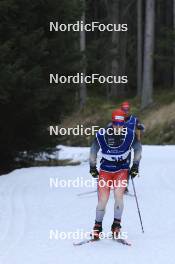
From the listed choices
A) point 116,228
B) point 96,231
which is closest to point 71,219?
point 96,231

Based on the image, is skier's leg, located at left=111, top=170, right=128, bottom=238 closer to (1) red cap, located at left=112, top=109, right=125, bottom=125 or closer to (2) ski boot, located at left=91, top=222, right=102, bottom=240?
(2) ski boot, located at left=91, top=222, right=102, bottom=240

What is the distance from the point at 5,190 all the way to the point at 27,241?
20.2ft

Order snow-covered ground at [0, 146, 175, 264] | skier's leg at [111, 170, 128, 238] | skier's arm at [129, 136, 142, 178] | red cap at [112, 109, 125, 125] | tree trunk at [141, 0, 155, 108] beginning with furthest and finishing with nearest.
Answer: tree trunk at [141, 0, 155, 108] → skier's arm at [129, 136, 142, 178] → skier's leg at [111, 170, 128, 238] → red cap at [112, 109, 125, 125] → snow-covered ground at [0, 146, 175, 264]

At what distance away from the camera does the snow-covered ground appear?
8.16m

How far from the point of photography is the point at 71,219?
1120 cm

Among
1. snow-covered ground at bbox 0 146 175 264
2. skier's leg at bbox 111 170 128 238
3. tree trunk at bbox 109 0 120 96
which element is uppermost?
tree trunk at bbox 109 0 120 96

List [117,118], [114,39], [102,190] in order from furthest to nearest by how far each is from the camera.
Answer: [114,39] → [102,190] → [117,118]

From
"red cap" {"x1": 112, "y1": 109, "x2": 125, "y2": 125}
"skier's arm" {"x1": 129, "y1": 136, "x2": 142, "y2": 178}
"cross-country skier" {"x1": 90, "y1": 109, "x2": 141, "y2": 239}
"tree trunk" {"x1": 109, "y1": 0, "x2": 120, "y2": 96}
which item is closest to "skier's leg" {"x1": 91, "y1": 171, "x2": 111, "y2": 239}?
"cross-country skier" {"x1": 90, "y1": 109, "x2": 141, "y2": 239}

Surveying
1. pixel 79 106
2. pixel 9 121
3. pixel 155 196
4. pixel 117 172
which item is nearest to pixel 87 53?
pixel 9 121

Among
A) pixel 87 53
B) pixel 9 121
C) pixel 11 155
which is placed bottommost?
pixel 11 155

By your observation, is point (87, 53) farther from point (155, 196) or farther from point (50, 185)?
point (155, 196)

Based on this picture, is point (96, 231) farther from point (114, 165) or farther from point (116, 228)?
point (114, 165)

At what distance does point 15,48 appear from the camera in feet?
61.0

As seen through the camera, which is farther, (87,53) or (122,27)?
(122,27)
